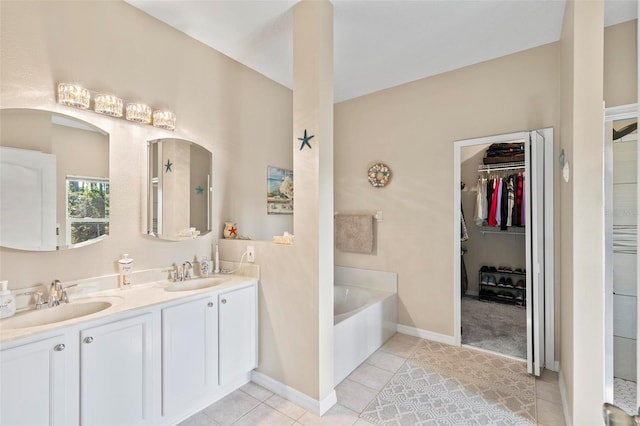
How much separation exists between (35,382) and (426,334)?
3153 millimetres

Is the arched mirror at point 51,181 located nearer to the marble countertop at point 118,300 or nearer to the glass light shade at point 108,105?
the glass light shade at point 108,105

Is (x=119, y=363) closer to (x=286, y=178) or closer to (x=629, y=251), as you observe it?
(x=286, y=178)

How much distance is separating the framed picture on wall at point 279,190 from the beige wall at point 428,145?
81cm

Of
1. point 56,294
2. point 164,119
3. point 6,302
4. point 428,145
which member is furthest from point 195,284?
point 428,145

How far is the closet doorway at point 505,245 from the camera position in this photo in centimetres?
244

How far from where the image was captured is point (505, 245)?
3.76 m

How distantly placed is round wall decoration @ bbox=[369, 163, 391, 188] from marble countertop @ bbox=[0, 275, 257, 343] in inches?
75.7

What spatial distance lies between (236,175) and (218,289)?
1235mm

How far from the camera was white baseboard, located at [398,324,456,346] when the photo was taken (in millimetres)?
3065

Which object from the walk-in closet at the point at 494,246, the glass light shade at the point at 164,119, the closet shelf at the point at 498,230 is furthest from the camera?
the closet shelf at the point at 498,230

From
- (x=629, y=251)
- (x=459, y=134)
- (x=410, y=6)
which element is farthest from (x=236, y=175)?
(x=629, y=251)

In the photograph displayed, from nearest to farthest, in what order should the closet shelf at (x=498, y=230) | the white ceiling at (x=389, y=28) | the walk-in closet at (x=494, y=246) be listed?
the white ceiling at (x=389, y=28) → the walk-in closet at (x=494, y=246) → the closet shelf at (x=498, y=230)

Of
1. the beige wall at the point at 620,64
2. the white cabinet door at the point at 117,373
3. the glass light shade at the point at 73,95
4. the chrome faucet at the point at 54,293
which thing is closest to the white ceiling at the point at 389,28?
the beige wall at the point at 620,64

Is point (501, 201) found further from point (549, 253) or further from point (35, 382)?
point (35, 382)
